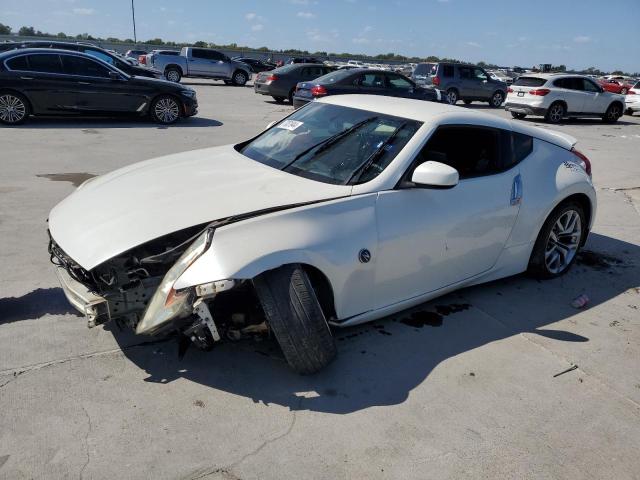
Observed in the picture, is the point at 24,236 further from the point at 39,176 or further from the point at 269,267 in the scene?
the point at 269,267

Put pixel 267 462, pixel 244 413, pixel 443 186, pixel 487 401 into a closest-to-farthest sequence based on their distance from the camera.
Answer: pixel 267 462 < pixel 244 413 < pixel 487 401 < pixel 443 186

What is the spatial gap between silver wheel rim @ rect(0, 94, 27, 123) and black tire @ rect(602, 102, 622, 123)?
18229 millimetres

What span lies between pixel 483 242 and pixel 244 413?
2160 mm

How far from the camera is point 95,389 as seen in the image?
2.93 metres

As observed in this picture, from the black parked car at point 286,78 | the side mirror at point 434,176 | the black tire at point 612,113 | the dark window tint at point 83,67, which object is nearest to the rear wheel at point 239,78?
the black parked car at point 286,78

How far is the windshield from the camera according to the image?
3582 millimetres

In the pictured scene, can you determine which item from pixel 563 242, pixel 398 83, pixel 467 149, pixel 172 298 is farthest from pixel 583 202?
pixel 398 83

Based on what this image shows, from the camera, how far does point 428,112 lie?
394 centimetres

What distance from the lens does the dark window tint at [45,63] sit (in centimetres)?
1086

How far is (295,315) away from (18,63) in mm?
10501

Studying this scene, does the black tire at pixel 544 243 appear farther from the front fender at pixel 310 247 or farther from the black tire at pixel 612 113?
the black tire at pixel 612 113

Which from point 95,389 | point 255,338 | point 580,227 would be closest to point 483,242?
point 580,227

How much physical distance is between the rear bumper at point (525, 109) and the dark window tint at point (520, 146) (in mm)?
14075

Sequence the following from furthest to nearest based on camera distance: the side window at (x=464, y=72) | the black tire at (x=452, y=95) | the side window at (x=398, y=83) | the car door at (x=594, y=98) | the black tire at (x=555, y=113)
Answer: the side window at (x=464, y=72) → the black tire at (x=452, y=95) → the car door at (x=594, y=98) → the black tire at (x=555, y=113) → the side window at (x=398, y=83)
